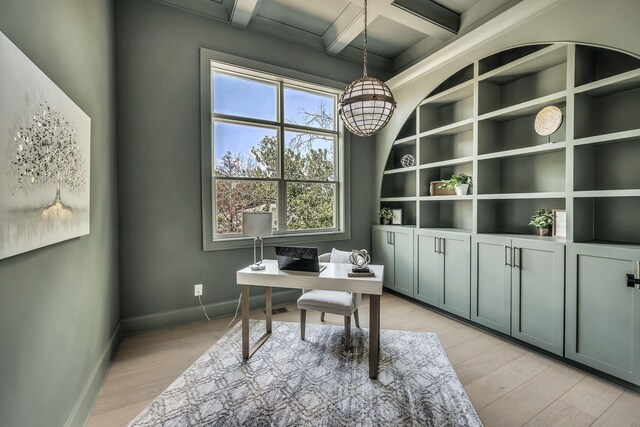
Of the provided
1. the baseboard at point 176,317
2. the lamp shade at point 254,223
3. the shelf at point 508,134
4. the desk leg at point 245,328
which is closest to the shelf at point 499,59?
the shelf at point 508,134

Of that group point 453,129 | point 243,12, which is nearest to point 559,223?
point 453,129

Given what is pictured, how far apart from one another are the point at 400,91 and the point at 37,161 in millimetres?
3925

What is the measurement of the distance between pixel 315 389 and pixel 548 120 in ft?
9.81

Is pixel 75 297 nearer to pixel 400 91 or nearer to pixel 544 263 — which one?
pixel 544 263

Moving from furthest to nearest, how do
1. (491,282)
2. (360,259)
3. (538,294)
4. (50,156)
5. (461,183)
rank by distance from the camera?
1. (461,183)
2. (491,282)
3. (538,294)
4. (360,259)
5. (50,156)

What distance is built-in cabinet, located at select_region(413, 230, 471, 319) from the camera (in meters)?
3.06

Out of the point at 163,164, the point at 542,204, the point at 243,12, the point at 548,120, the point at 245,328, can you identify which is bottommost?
the point at 245,328

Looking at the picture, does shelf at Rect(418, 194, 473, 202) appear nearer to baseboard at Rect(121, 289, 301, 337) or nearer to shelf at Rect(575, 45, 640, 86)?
shelf at Rect(575, 45, 640, 86)

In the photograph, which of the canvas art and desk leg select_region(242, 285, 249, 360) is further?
desk leg select_region(242, 285, 249, 360)

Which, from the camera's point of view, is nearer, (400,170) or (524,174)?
(524,174)

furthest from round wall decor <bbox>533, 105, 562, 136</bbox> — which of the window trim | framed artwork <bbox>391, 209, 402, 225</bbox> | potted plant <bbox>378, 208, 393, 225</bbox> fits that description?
the window trim

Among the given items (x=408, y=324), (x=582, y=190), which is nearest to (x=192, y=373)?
(x=408, y=324)

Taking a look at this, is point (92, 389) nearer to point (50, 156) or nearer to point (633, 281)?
point (50, 156)

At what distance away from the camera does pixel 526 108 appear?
2.63 metres
